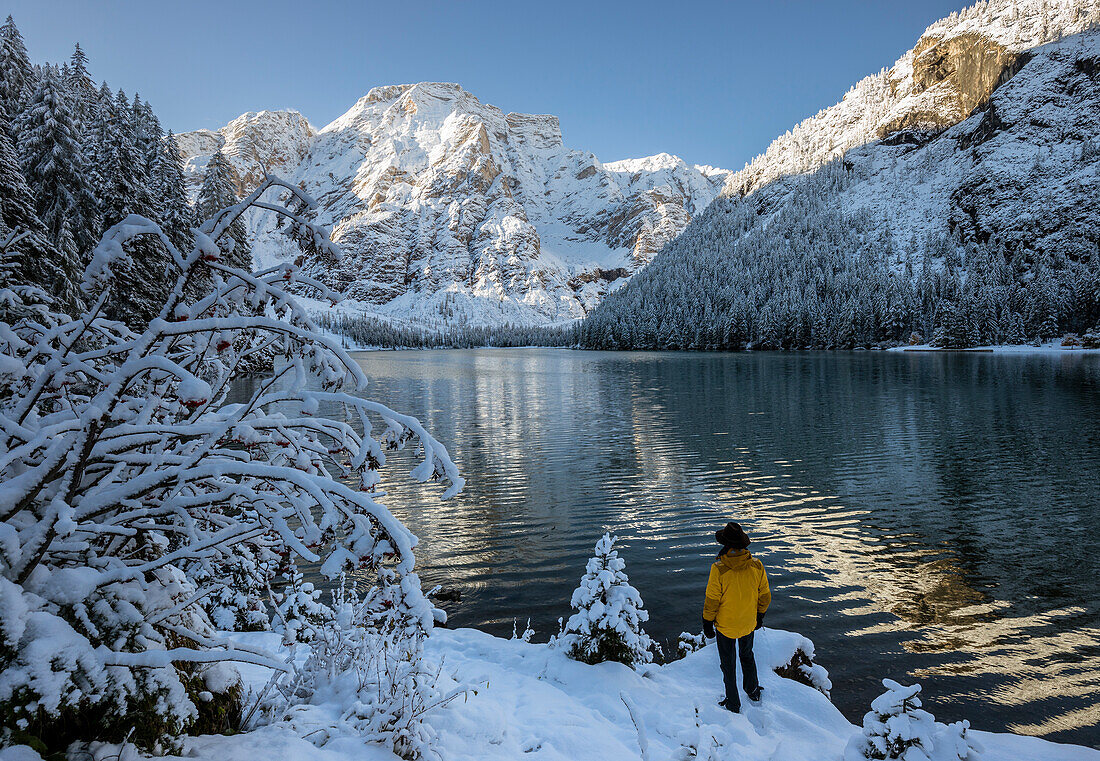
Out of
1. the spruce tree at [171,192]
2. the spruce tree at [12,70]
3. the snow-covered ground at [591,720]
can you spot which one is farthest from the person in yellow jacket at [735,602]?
the spruce tree at [171,192]

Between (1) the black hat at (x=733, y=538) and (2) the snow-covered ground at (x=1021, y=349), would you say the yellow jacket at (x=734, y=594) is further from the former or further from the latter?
(2) the snow-covered ground at (x=1021, y=349)

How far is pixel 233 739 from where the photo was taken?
10.5 ft

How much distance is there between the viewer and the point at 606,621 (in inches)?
239

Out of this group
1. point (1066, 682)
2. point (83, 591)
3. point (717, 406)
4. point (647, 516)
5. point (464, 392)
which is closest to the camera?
point (83, 591)

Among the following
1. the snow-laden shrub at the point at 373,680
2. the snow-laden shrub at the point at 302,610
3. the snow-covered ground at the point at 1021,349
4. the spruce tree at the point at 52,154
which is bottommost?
the snow-laden shrub at the point at 302,610

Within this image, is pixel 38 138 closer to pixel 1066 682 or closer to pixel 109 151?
pixel 109 151

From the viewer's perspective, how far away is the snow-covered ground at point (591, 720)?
365cm

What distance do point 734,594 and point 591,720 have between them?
213 cm

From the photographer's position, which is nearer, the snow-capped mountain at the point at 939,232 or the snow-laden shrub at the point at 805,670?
the snow-laden shrub at the point at 805,670

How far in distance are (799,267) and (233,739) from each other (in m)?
161

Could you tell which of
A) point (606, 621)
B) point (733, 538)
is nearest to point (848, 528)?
point (733, 538)

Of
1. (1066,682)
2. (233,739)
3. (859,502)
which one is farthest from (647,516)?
(233,739)

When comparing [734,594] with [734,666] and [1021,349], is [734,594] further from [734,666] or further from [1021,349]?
[1021,349]

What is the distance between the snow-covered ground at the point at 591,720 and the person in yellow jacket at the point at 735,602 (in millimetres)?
413
